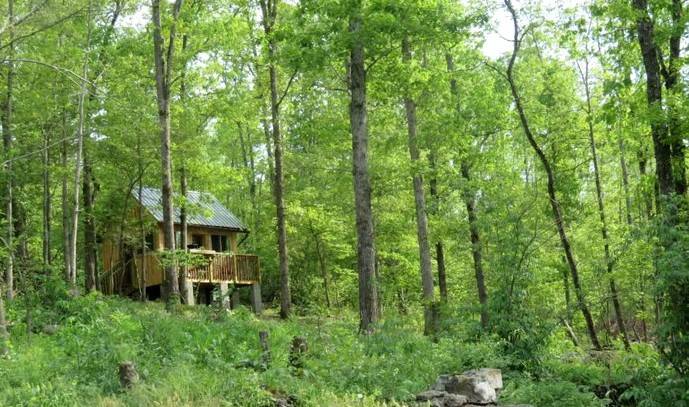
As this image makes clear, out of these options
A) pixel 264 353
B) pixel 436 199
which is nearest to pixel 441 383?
pixel 264 353

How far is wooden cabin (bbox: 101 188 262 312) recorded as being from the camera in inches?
1051

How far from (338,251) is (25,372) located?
20788 mm

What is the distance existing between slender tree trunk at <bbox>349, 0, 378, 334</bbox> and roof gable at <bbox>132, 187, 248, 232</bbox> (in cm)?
932

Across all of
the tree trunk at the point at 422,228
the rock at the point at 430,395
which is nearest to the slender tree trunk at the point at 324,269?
the tree trunk at the point at 422,228

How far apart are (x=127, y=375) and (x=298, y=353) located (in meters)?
2.19

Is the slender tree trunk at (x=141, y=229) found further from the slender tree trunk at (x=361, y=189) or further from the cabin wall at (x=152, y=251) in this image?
the slender tree trunk at (x=361, y=189)

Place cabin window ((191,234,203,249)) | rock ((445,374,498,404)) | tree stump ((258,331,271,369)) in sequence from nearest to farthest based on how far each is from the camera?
rock ((445,374,498,404)) < tree stump ((258,331,271,369)) < cabin window ((191,234,203,249))

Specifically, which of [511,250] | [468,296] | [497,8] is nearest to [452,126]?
[497,8]

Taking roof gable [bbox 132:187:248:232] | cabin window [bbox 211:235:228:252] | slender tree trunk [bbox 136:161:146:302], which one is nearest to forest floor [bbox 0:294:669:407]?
slender tree trunk [bbox 136:161:146:302]

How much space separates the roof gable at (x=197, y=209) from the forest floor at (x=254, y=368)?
35.1ft

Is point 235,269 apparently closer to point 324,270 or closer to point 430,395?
point 324,270

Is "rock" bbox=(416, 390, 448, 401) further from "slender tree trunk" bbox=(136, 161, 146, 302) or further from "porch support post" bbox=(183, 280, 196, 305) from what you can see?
"porch support post" bbox=(183, 280, 196, 305)

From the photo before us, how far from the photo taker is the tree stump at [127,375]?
7304mm

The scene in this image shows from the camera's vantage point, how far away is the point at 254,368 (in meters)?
8.34
